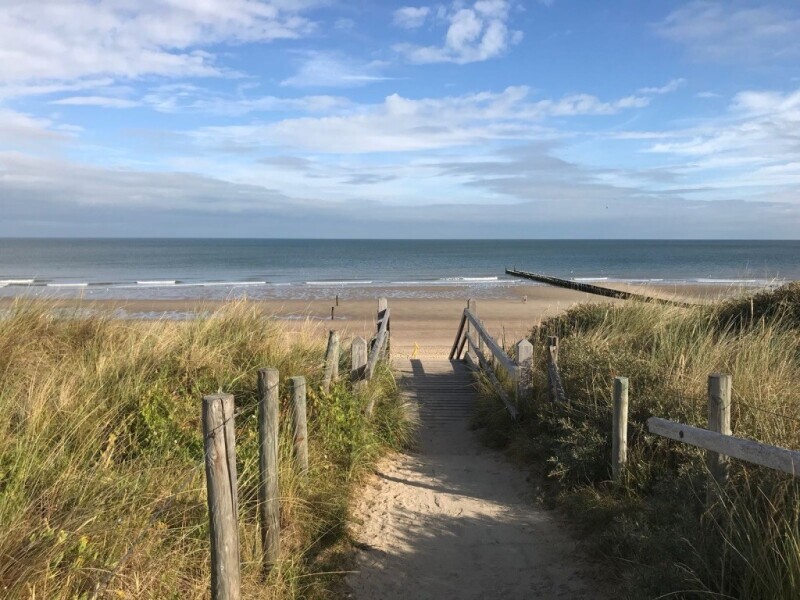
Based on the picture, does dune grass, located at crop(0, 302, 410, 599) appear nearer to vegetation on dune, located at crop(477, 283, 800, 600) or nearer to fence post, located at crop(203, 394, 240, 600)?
fence post, located at crop(203, 394, 240, 600)

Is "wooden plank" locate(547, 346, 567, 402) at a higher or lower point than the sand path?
higher

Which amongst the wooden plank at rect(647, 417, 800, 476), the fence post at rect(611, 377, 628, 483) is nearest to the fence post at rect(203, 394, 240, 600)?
the wooden plank at rect(647, 417, 800, 476)

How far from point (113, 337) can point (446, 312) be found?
20.7 meters

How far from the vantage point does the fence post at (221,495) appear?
314 centimetres

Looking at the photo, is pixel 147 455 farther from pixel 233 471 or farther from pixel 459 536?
pixel 459 536

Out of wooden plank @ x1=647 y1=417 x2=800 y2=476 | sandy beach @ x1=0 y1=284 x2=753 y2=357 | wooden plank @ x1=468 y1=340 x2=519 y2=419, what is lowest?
sandy beach @ x1=0 y1=284 x2=753 y2=357

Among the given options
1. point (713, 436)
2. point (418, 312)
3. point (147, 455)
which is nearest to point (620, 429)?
point (713, 436)

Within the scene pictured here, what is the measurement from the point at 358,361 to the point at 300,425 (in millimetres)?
2491

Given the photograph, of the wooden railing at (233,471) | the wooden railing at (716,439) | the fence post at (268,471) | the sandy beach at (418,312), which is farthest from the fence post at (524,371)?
the sandy beach at (418,312)

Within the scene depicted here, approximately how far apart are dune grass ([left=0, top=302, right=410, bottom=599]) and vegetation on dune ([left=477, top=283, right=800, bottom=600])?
6.45 ft

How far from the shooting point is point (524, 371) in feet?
25.4

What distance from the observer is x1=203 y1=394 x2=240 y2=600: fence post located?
10.3ft

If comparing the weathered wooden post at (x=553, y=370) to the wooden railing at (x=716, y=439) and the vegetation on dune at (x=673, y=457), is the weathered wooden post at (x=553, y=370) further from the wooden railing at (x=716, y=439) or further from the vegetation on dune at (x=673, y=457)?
the wooden railing at (x=716, y=439)

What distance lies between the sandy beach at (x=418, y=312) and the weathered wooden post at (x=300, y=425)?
38.0 feet
